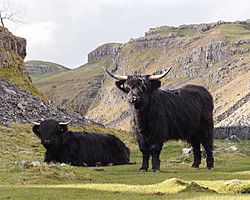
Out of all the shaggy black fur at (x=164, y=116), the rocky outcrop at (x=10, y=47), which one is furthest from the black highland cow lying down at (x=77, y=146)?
the rocky outcrop at (x=10, y=47)

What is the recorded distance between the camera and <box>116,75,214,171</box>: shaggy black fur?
750 inches

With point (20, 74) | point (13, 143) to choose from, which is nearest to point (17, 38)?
point (20, 74)

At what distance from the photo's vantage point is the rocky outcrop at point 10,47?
51.5m

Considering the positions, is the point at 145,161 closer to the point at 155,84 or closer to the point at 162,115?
the point at 162,115

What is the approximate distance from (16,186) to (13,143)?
16.1 m

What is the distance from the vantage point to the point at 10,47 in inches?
2165

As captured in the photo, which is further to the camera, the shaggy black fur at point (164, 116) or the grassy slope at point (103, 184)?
the shaggy black fur at point (164, 116)

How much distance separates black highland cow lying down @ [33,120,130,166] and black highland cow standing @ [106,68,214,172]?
3.63m

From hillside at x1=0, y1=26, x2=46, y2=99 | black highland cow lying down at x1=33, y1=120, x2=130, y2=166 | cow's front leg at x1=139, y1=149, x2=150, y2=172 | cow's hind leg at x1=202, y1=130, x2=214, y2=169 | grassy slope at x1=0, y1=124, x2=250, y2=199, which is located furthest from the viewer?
hillside at x1=0, y1=26, x2=46, y2=99

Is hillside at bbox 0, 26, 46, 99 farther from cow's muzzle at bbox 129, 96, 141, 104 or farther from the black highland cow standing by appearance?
cow's muzzle at bbox 129, 96, 141, 104

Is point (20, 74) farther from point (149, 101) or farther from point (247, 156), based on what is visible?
point (149, 101)

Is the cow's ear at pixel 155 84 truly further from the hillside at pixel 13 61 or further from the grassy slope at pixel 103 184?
the hillside at pixel 13 61

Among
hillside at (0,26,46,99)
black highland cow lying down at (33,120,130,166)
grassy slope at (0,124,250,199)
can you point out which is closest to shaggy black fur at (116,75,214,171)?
grassy slope at (0,124,250,199)

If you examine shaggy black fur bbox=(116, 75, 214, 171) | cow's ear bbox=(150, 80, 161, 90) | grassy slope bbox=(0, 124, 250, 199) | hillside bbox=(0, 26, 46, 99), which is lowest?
grassy slope bbox=(0, 124, 250, 199)
